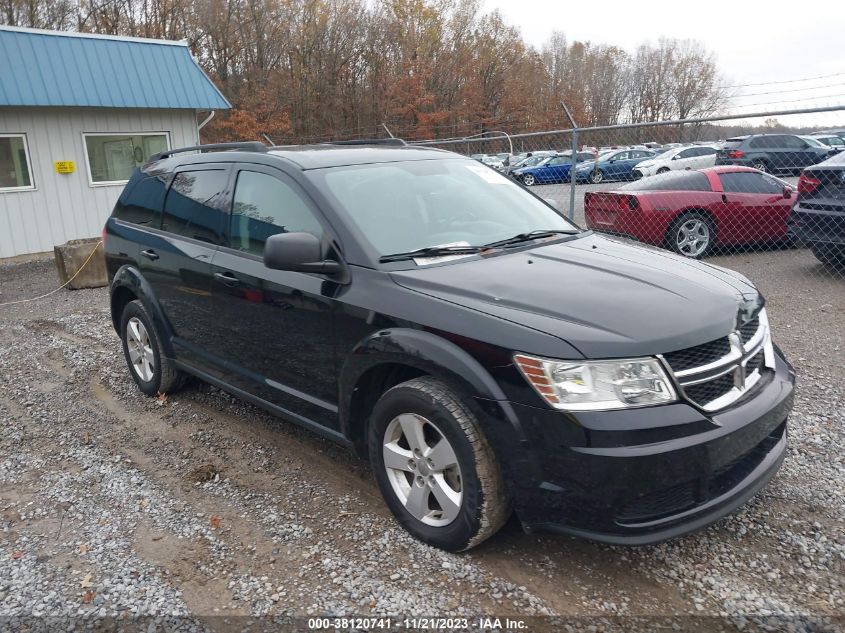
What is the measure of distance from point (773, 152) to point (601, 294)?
22600 mm

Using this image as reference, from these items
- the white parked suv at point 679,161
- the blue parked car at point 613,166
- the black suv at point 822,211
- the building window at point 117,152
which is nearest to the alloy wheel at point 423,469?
the black suv at point 822,211

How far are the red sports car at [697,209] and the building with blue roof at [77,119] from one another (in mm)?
8641

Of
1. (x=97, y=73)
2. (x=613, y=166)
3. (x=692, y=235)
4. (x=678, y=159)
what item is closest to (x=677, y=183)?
(x=692, y=235)

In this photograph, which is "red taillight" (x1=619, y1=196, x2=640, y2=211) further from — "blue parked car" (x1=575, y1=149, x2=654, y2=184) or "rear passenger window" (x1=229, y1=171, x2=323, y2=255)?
"blue parked car" (x1=575, y1=149, x2=654, y2=184)

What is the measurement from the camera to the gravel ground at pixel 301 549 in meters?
2.80

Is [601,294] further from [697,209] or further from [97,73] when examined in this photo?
[97,73]

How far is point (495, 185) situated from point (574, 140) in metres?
5.85

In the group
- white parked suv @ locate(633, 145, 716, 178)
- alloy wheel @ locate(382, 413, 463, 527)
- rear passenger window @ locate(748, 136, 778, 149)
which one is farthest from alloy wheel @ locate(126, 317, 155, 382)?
rear passenger window @ locate(748, 136, 778, 149)

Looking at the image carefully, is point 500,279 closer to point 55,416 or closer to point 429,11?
point 55,416

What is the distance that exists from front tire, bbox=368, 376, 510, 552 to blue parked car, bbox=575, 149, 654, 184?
18.1 m

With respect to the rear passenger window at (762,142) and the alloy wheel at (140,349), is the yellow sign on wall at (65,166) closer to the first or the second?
the alloy wheel at (140,349)

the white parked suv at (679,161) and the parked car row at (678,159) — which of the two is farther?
the white parked suv at (679,161)

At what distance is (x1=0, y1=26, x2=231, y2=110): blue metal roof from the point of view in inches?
465

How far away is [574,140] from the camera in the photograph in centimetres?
971
